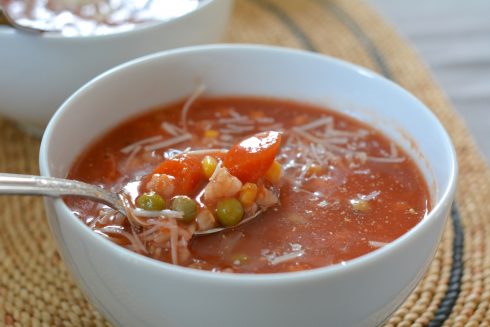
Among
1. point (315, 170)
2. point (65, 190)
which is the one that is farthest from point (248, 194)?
point (65, 190)

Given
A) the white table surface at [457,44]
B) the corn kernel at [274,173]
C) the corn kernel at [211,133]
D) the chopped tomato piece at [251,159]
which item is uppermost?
the chopped tomato piece at [251,159]

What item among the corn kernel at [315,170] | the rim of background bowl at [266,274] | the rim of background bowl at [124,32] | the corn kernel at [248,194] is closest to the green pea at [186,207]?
the corn kernel at [248,194]

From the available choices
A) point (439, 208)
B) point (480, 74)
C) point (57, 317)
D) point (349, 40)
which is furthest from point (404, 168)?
point (480, 74)

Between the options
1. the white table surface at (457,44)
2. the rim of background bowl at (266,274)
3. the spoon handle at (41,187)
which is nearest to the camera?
the rim of background bowl at (266,274)

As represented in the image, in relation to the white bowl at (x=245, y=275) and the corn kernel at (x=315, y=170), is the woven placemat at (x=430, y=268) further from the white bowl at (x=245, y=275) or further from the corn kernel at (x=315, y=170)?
the corn kernel at (x=315, y=170)

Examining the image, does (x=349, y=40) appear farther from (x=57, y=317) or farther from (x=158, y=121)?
(x=57, y=317)

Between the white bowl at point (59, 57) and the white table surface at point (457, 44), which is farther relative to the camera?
the white table surface at point (457, 44)

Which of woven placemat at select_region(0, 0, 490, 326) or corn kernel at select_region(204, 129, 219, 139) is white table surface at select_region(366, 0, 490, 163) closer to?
woven placemat at select_region(0, 0, 490, 326)

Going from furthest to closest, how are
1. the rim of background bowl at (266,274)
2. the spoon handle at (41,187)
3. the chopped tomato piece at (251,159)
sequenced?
1. the chopped tomato piece at (251,159)
2. the spoon handle at (41,187)
3. the rim of background bowl at (266,274)
